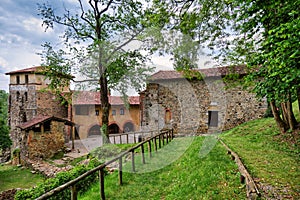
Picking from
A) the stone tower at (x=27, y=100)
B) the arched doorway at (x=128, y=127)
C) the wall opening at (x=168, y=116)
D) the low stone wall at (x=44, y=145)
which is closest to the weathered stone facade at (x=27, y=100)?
the stone tower at (x=27, y=100)

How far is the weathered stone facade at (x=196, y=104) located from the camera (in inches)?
641

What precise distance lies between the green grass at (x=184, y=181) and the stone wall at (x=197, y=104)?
9.72m

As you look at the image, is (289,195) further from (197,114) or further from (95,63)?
(197,114)

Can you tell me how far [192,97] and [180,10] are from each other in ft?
34.7

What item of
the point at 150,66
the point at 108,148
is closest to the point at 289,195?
the point at 108,148

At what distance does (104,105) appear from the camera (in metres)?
13.4

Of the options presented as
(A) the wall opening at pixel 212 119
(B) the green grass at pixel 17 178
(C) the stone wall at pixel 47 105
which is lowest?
(B) the green grass at pixel 17 178

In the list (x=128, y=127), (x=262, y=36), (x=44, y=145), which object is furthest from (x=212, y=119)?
(x=44, y=145)

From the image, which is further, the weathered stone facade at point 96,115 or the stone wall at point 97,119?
the weathered stone facade at point 96,115

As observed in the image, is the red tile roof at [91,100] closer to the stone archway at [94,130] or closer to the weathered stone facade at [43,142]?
the stone archway at [94,130]

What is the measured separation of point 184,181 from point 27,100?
24.5 m

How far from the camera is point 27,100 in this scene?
24.0m

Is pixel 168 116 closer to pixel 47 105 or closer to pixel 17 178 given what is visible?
pixel 17 178

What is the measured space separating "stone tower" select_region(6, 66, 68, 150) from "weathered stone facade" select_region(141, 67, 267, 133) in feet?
43.6
